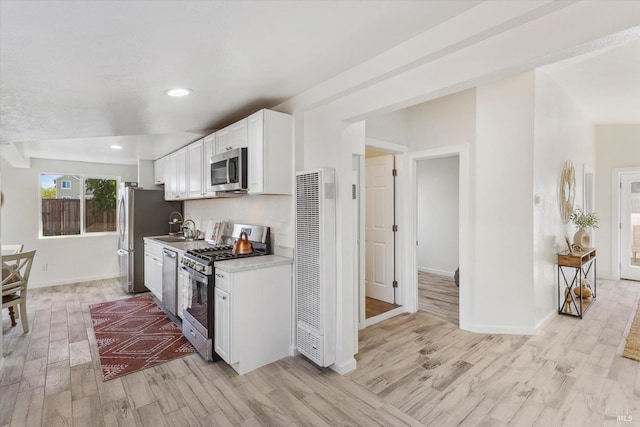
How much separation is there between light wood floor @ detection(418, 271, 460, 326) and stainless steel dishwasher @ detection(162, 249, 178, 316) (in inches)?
123

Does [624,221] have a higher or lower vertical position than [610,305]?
higher

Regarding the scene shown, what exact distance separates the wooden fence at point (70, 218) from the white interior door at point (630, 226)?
9.82m

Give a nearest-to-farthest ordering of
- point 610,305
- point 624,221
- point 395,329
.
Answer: point 395,329
point 610,305
point 624,221

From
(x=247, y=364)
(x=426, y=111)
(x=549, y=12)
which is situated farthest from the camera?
(x=426, y=111)

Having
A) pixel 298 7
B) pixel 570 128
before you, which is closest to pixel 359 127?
pixel 298 7

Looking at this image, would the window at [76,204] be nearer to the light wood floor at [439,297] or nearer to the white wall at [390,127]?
the white wall at [390,127]

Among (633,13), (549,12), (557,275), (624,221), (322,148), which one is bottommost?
(557,275)

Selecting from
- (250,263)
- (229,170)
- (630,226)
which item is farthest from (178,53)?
(630,226)

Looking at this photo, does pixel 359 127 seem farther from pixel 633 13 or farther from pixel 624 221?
pixel 624 221

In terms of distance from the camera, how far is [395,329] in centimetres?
360

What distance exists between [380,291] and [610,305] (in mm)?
3159

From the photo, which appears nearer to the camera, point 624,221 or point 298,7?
point 298,7

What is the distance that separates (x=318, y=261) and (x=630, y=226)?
6.53 metres

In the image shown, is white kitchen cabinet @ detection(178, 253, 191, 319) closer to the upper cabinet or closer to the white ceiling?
the upper cabinet
